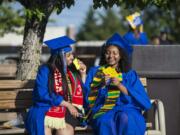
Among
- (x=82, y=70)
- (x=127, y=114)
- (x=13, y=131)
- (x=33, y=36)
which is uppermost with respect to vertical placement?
(x=33, y=36)

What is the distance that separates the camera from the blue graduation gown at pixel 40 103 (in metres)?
6.69

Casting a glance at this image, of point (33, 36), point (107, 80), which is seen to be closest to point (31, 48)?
point (33, 36)

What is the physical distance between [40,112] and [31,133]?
23cm

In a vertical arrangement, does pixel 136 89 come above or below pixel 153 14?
below

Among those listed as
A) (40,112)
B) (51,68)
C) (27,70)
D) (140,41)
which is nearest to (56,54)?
(51,68)

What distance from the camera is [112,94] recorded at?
6.95 m

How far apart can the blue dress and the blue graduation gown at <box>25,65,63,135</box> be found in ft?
1.59

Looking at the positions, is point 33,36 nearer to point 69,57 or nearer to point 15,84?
point 15,84

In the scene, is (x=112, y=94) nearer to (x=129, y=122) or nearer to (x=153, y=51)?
(x=129, y=122)

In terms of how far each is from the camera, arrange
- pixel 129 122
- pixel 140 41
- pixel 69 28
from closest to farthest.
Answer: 1. pixel 129 122
2. pixel 140 41
3. pixel 69 28

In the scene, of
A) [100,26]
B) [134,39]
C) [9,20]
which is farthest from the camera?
[100,26]

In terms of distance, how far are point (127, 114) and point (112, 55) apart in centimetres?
73

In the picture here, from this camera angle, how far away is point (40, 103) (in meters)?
6.82

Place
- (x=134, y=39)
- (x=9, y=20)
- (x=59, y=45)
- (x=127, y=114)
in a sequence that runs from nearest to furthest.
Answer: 1. (x=127, y=114)
2. (x=59, y=45)
3. (x=134, y=39)
4. (x=9, y=20)
